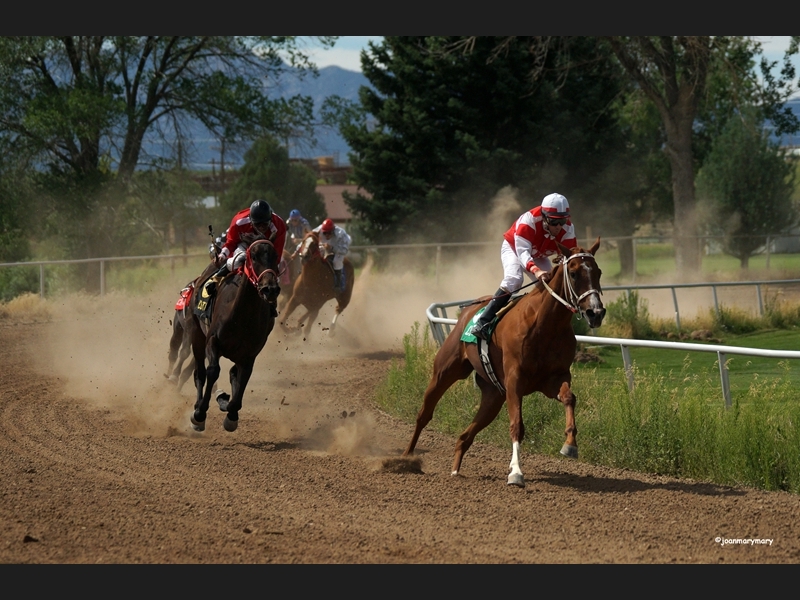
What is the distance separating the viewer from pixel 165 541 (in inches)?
247

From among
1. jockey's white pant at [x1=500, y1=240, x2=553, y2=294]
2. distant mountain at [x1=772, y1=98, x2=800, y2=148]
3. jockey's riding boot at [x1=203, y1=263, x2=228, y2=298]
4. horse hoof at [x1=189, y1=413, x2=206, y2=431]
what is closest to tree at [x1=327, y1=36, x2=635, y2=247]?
distant mountain at [x1=772, y1=98, x2=800, y2=148]

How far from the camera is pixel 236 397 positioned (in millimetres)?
10453

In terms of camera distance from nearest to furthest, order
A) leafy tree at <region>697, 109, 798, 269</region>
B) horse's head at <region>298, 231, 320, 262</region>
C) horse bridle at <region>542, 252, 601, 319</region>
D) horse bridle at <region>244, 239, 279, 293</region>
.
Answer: horse bridle at <region>542, 252, 601, 319</region> → horse bridle at <region>244, 239, 279, 293</region> → horse's head at <region>298, 231, 320, 262</region> → leafy tree at <region>697, 109, 798, 269</region>

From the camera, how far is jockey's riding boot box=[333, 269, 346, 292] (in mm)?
18250

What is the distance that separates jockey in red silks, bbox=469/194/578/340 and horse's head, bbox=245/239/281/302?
2.05 m

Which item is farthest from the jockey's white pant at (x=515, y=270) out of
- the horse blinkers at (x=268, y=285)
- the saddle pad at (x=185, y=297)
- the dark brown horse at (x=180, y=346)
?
the dark brown horse at (x=180, y=346)

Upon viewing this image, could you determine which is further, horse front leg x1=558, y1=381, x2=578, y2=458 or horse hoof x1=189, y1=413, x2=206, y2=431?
horse hoof x1=189, y1=413, x2=206, y2=431

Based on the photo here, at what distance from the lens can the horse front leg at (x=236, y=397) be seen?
34.2 ft

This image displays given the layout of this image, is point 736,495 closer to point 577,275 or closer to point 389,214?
point 577,275

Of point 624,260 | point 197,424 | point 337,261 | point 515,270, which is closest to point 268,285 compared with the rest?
point 197,424

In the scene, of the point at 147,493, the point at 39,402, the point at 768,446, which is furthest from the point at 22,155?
the point at 768,446

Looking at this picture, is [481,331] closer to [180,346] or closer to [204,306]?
[204,306]

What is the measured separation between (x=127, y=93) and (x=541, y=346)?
24329 mm

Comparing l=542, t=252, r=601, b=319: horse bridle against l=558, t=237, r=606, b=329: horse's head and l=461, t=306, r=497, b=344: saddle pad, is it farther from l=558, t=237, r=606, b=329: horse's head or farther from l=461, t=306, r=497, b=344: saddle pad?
l=461, t=306, r=497, b=344: saddle pad
